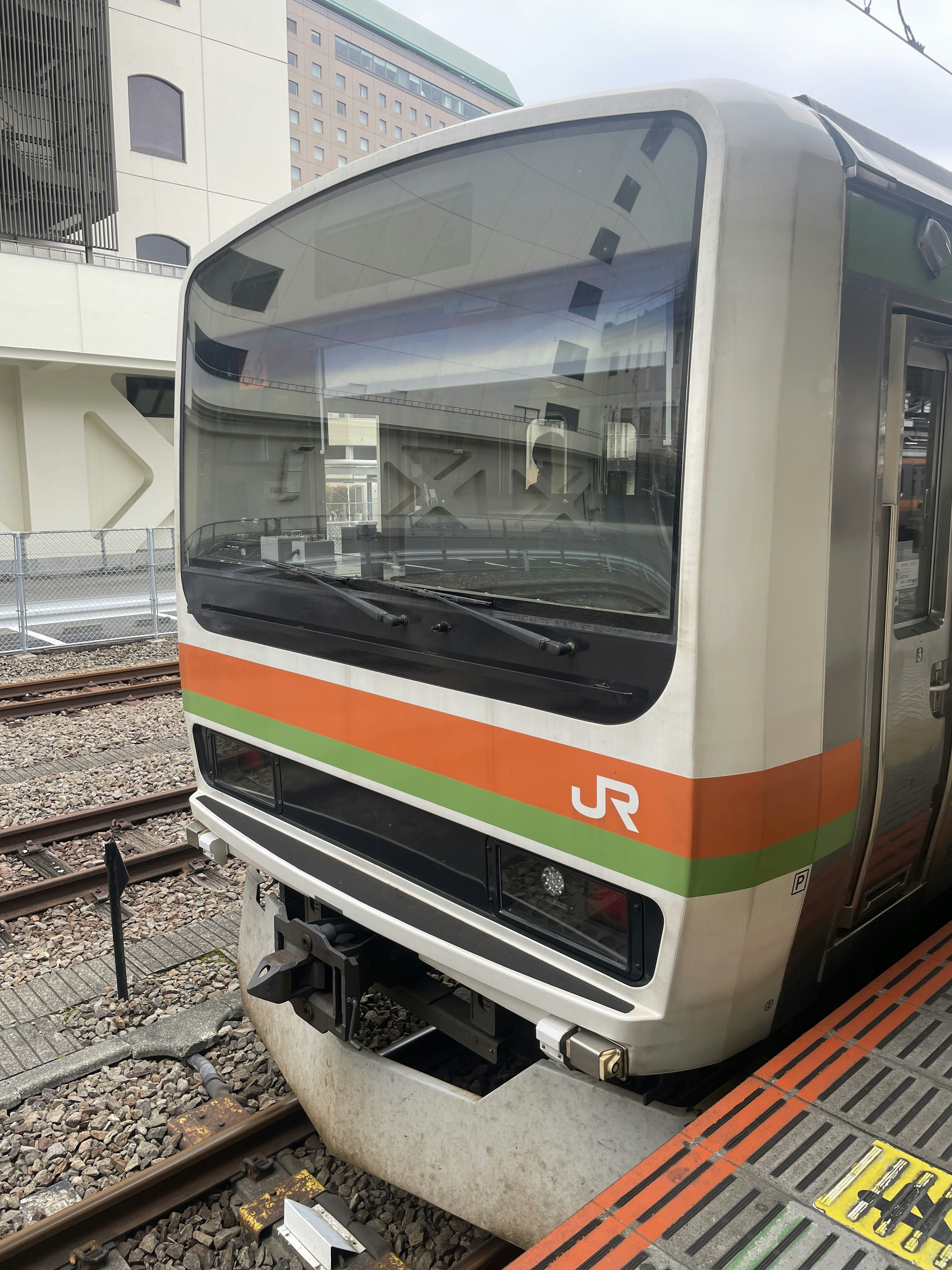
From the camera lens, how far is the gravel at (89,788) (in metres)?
6.64

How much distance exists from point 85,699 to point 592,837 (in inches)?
331

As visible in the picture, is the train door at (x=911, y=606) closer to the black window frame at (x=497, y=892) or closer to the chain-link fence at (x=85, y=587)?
the black window frame at (x=497, y=892)

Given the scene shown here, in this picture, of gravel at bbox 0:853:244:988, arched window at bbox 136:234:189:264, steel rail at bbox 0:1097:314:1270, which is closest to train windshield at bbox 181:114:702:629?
steel rail at bbox 0:1097:314:1270

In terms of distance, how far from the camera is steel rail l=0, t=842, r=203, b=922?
5.12 metres

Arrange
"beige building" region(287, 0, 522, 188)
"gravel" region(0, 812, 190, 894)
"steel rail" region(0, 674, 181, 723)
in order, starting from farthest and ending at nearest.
Result: "beige building" region(287, 0, 522, 188), "steel rail" region(0, 674, 181, 723), "gravel" region(0, 812, 190, 894)

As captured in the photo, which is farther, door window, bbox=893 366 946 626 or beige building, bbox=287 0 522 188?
beige building, bbox=287 0 522 188

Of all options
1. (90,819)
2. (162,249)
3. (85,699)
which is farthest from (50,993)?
(162,249)

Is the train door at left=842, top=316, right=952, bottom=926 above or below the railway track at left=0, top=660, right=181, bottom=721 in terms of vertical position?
above

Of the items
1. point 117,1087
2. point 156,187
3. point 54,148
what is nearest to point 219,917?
point 117,1087

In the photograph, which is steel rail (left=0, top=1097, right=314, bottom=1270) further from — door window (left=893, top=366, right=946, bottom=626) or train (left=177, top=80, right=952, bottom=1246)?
door window (left=893, top=366, right=946, bottom=626)

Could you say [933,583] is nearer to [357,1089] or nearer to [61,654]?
[357,1089]

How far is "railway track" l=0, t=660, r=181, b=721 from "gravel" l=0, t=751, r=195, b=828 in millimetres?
1682

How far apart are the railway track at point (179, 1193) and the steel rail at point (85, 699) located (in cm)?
582

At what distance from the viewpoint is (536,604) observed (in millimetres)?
2322
